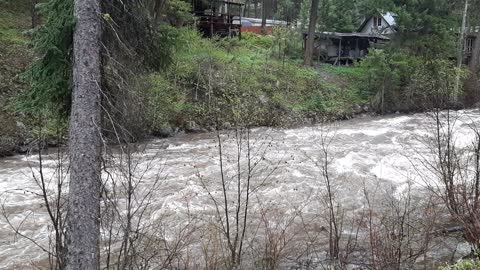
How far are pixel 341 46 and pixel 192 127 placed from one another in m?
20.8

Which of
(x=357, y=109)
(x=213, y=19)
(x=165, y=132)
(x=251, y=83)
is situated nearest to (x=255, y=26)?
(x=213, y=19)

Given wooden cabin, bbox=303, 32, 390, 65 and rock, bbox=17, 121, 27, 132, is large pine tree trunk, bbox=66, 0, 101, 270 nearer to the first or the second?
rock, bbox=17, 121, 27, 132

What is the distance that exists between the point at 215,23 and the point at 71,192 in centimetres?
2855

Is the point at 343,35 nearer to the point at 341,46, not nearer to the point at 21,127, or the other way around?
the point at 341,46

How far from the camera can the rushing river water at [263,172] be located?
363 inches

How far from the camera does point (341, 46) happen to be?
119ft

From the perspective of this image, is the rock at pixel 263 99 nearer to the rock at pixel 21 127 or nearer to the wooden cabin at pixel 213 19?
the wooden cabin at pixel 213 19

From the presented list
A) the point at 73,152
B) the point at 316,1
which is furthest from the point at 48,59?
the point at 316,1

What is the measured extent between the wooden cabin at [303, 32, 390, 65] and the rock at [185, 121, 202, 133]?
54.2 feet

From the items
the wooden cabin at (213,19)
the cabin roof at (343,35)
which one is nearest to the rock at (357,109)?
the cabin roof at (343,35)

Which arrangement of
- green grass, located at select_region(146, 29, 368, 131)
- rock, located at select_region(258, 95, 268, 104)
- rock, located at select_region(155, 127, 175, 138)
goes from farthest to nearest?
rock, located at select_region(258, 95, 268, 104) < green grass, located at select_region(146, 29, 368, 131) < rock, located at select_region(155, 127, 175, 138)

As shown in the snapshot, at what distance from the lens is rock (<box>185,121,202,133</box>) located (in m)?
19.0

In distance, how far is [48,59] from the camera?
18.4 ft

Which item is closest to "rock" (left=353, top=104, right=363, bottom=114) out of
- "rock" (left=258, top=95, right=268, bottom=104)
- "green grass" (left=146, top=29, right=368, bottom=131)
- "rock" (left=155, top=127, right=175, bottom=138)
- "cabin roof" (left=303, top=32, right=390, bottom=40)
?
"green grass" (left=146, top=29, right=368, bottom=131)
